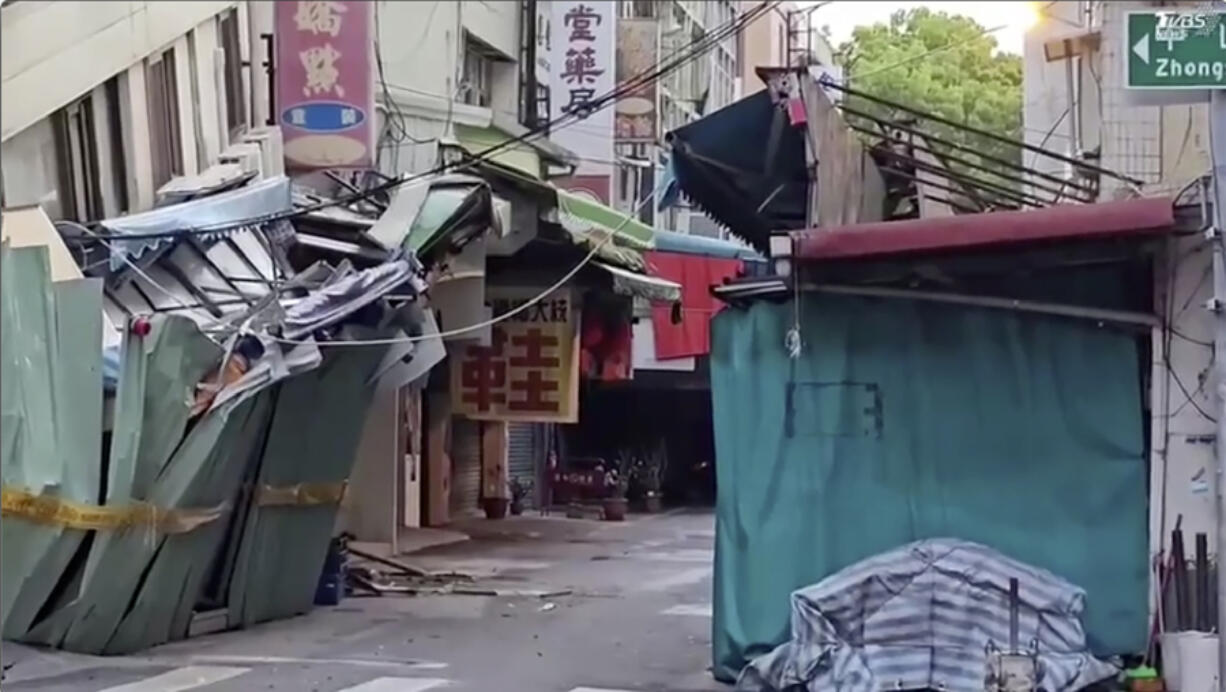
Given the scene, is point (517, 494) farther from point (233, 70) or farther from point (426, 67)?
point (233, 70)

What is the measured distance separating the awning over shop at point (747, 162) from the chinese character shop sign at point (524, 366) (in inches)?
451

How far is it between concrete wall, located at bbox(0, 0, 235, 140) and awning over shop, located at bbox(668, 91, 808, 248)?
6.47 metres

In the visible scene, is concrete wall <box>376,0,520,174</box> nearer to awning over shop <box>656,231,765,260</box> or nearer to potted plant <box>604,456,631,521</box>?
awning over shop <box>656,231,765,260</box>

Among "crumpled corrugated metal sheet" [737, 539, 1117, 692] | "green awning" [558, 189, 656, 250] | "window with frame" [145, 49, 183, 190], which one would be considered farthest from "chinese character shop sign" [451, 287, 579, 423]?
"crumpled corrugated metal sheet" [737, 539, 1117, 692]

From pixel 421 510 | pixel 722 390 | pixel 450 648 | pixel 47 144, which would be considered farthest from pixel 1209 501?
pixel 421 510

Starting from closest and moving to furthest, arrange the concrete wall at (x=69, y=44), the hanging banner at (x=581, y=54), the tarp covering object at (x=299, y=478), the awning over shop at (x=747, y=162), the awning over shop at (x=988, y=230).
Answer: the awning over shop at (x=988, y=230) < the awning over shop at (x=747, y=162) < the tarp covering object at (x=299, y=478) < the concrete wall at (x=69, y=44) < the hanging banner at (x=581, y=54)

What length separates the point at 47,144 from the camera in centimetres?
1703

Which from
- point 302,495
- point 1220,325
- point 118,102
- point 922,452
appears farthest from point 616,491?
point 1220,325

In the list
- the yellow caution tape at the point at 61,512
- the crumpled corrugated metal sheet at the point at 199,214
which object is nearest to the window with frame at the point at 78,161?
the crumpled corrugated metal sheet at the point at 199,214

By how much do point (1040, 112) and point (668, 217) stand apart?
34.3ft

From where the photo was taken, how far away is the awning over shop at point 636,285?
22.9 m

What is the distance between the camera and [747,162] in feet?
40.3

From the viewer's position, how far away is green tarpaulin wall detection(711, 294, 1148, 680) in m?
11.5

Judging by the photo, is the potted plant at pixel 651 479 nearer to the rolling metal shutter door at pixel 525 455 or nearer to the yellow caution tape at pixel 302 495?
the rolling metal shutter door at pixel 525 455
